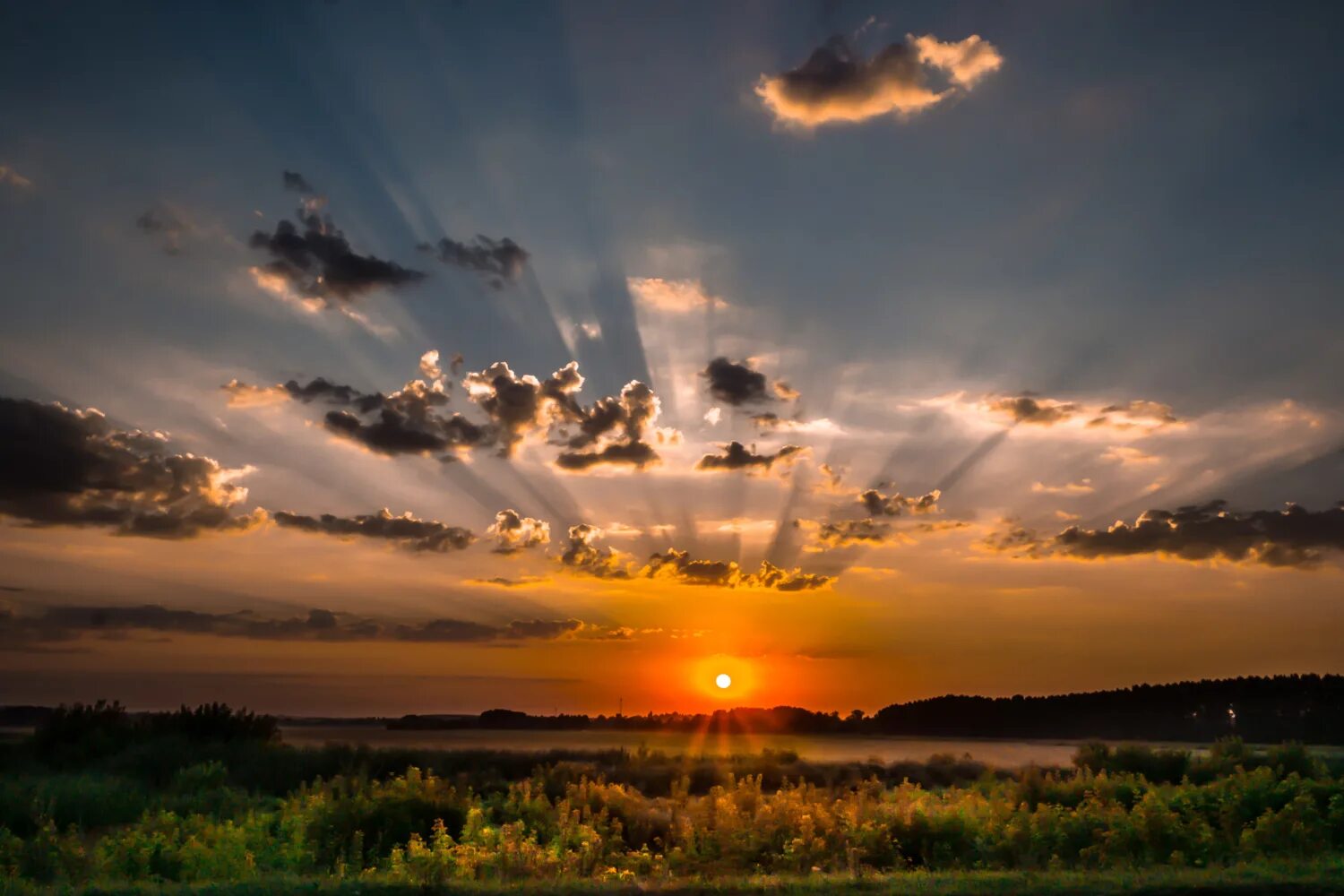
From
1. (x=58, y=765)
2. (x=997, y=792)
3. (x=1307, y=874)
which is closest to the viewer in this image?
(x=1307, y=874)

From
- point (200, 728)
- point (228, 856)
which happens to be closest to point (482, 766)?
point (200, 728)

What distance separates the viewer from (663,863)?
753 inches

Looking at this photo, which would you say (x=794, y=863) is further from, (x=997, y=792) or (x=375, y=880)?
(x=997, y=792)

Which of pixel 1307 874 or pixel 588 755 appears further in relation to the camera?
pixel 588 755

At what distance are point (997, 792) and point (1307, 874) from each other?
46.4ft

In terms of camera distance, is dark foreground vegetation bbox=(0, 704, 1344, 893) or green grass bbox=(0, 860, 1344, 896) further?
dark foreground vegetation bbox=(0, 704, 1344, 893)

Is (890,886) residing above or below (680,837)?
above

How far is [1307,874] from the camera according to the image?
49.3 ft

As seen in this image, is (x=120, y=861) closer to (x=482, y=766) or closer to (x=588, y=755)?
(x=482, y=766)

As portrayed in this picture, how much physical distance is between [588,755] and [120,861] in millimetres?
44223

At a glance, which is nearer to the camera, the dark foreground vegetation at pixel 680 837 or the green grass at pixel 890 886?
the green grass at pixel 890 886

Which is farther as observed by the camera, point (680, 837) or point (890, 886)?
point (680, 837)

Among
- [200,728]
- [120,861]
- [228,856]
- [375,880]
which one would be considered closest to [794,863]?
[375,880]

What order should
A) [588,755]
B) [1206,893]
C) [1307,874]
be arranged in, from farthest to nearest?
[588,755] < [1307,874] < [1206,893]
